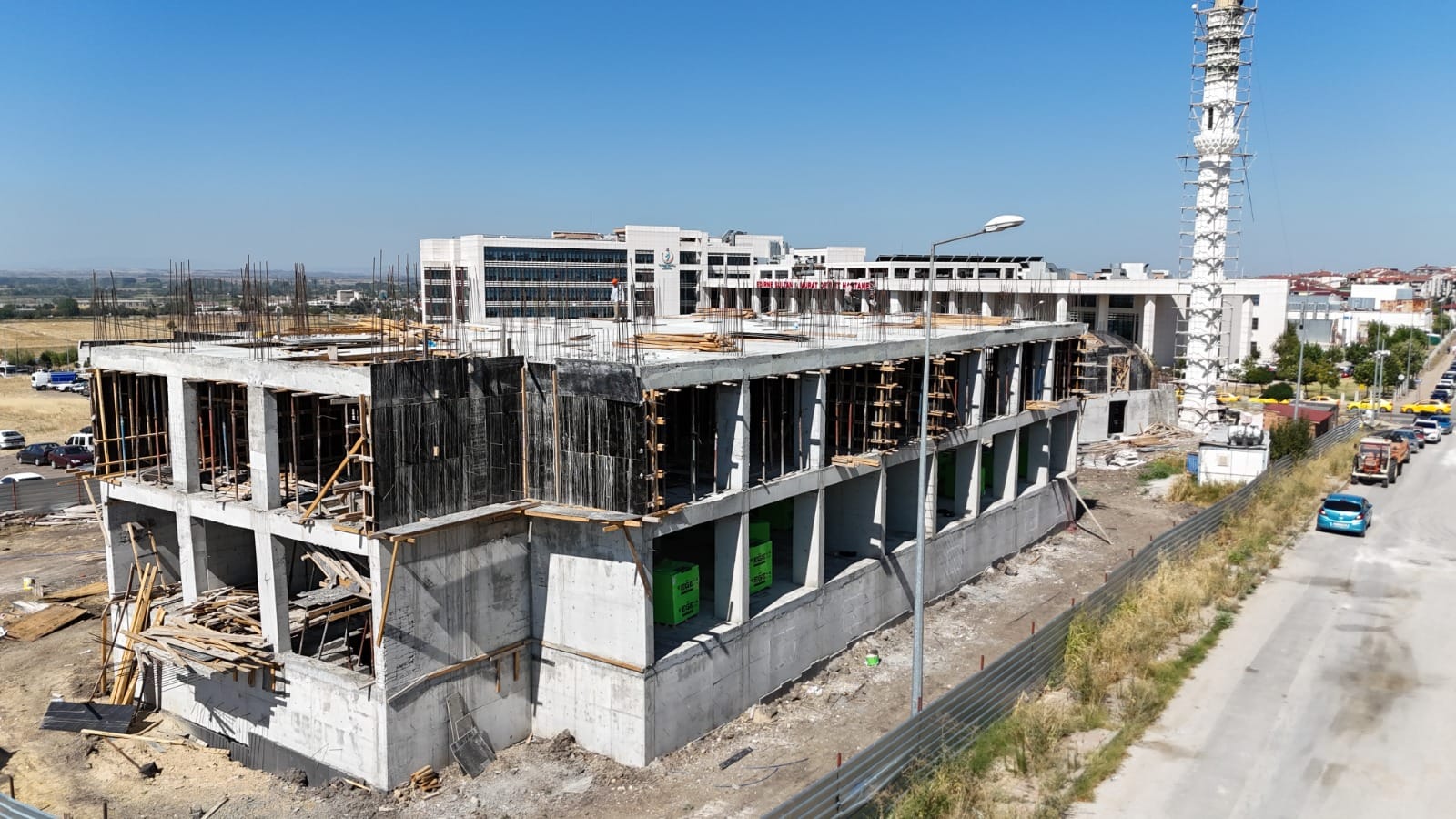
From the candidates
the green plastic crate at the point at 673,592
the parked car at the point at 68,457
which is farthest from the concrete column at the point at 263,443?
the parked car at the point at 68,457

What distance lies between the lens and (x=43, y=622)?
26.0 metres

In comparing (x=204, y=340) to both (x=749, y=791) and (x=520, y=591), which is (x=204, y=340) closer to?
(x=520, y=591)

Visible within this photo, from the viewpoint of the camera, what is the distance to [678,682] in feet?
61.0

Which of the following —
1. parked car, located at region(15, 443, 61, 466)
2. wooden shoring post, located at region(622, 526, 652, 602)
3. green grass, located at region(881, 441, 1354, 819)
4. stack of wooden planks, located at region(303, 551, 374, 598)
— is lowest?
parked car, located at region(15, 443, 61, 466)

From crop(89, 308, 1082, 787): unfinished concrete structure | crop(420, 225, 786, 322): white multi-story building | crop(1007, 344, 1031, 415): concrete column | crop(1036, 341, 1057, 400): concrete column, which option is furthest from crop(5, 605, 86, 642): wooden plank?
crop(420, 225, 786, 322): white multi-story building

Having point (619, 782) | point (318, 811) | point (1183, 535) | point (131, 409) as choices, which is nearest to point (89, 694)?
point (131, 409)

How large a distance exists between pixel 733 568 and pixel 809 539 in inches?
119

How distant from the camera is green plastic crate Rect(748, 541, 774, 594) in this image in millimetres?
22266

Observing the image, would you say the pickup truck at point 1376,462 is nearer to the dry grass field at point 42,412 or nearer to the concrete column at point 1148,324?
the concrete column at point 1148,324

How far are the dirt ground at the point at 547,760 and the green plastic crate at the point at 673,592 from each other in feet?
7.98

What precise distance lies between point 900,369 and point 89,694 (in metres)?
19.8

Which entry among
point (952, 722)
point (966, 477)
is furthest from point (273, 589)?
point (966, 477)

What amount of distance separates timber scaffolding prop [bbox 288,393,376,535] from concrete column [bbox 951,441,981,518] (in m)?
17.2

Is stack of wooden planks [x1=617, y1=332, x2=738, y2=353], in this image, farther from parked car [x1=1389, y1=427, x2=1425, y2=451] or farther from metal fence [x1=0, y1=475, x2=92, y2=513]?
parked car [x1=1389, y1=427, x2=1425, y2=451]
